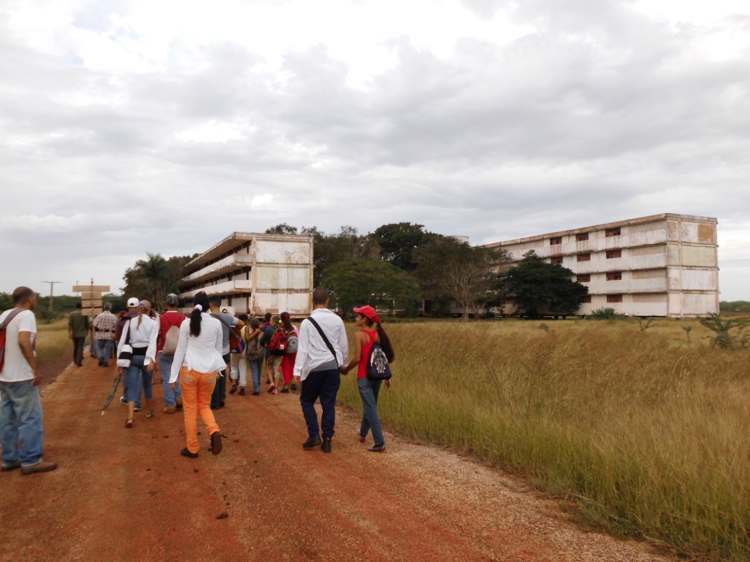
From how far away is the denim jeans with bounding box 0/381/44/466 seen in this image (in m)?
5.36

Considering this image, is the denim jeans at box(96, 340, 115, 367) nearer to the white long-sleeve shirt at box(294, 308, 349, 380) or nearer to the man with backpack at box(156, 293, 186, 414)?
the man with backpack at box(156, 293, 186, 414)

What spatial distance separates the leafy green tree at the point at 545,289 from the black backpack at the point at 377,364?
55.4 metres

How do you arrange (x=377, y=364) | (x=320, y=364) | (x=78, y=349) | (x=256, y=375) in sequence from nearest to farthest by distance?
1. (x=320, y=364)
2. (x=377, y=364)
3. (x=256, y=375)
4. (x=78, y=349)

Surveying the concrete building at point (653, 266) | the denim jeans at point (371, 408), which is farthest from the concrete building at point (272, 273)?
the denim jeans at point (371, 408)

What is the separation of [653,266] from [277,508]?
58.0 m

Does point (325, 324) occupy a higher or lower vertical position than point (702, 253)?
lower

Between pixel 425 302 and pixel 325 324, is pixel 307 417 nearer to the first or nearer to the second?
pixel 325 324

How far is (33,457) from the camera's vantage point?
17.7 ft

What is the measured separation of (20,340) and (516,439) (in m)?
5.27

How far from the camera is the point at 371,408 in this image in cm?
629

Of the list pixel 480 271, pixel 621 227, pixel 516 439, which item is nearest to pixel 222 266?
pixel 480 271

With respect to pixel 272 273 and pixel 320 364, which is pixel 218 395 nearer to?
pixel 320 364

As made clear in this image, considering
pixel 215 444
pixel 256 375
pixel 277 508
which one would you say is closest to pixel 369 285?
pixel 256 375

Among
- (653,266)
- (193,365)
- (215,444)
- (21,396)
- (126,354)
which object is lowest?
(215,444)
